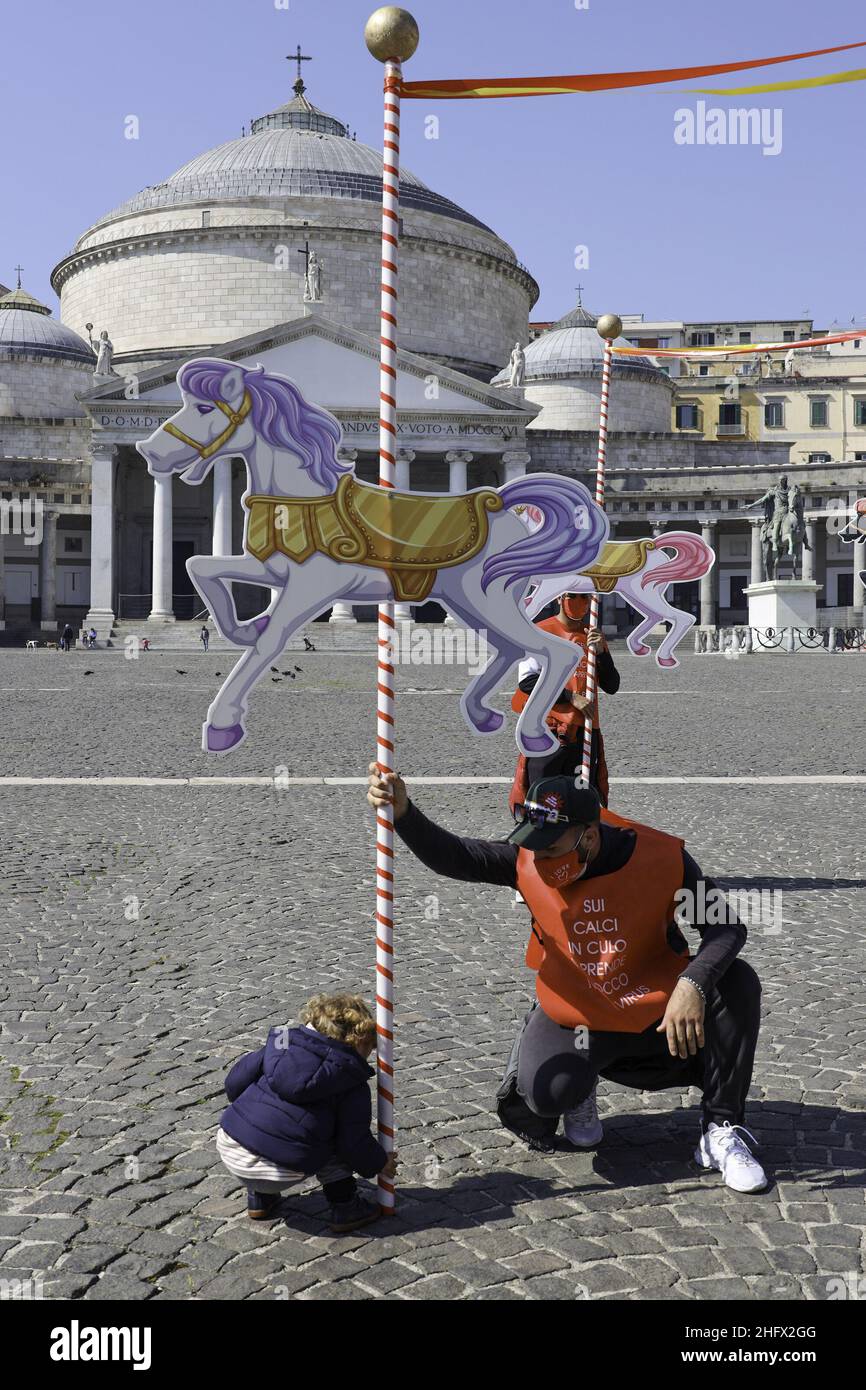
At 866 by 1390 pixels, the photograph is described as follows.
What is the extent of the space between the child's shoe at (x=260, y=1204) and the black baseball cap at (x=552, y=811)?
1.12 metres

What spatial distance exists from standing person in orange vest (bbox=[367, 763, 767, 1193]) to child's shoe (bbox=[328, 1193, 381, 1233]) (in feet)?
1.81

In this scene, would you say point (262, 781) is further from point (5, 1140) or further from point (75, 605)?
point (75, 605)

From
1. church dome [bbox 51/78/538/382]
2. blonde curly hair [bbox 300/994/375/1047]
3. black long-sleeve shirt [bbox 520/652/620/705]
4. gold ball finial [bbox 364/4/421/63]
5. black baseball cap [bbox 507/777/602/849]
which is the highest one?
church dome [bbox 51/78/538/382]

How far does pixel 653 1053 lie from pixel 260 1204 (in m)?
1.16

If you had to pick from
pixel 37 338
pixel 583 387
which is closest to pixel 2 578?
pixel 37 338

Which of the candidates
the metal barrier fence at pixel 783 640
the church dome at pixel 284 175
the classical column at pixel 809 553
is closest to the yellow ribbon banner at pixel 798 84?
the metal barrier fence at pixel 783 640

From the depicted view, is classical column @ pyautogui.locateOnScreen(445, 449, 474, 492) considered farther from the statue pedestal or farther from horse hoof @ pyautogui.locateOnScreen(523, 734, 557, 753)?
horse hoof @ pyautogui.locateOnScreen(523, 734, 557, 753)

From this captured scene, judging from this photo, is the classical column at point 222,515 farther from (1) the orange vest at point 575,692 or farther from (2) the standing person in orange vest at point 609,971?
(2) the standing person in orange vest at point 609,971

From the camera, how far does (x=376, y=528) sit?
11.6ft

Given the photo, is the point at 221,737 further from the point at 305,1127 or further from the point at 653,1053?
the point at 653,1053

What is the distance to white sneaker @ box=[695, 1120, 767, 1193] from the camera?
11.3 feet

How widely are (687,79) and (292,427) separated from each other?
1.39 meters

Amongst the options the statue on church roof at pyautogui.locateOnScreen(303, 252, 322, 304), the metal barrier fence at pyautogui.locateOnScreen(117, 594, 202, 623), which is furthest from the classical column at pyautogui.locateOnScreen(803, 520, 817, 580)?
the metal barrier fence at pyautogui.locateOnScreen(117, 594, 202, 623)

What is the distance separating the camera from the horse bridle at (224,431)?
353cm
